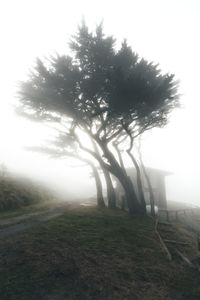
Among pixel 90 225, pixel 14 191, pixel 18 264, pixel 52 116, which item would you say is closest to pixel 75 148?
pixel 52 116

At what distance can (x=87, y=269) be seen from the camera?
3.66 metres

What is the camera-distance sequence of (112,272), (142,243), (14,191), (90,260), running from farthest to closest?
1. (14,191)
2. (142,243)
3. (90,260)
4. (112,272)

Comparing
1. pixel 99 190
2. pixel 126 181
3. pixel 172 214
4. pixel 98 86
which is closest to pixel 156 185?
pixel 172 214

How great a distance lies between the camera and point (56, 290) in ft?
9.28

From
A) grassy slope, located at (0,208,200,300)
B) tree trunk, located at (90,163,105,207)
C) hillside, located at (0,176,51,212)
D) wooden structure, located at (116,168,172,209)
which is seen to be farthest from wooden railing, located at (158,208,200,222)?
hillside, located at (0,176,51,212)

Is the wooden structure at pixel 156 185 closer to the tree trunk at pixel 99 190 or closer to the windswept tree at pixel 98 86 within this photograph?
the tree trunk at pixel 99 190

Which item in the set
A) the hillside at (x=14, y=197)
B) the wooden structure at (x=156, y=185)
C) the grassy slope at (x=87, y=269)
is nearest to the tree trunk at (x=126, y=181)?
the grassy slope at (x=87, y=269)

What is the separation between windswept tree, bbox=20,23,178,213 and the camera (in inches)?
329

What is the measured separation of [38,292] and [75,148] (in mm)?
12414

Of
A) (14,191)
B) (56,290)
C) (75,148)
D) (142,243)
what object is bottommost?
(142,243)

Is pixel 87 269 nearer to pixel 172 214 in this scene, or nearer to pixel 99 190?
pixel 99 190

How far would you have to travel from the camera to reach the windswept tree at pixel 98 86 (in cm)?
836

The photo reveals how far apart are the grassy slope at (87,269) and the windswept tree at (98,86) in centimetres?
713

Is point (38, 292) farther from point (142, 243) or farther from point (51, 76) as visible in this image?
point (51, 76)
